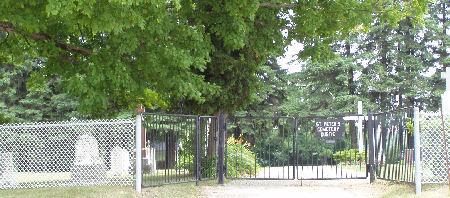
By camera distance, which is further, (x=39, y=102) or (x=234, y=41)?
(x=39, y=102)

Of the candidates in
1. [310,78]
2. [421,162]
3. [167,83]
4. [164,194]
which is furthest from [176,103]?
[310,78]

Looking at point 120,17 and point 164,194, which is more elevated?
point 120,17

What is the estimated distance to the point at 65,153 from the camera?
1097cm

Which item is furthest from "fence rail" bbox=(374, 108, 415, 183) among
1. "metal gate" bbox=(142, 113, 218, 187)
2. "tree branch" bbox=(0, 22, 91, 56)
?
"tree branch" bbox=(0, 22, 91, 56)

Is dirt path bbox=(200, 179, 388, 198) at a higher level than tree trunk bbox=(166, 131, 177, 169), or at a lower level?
lower

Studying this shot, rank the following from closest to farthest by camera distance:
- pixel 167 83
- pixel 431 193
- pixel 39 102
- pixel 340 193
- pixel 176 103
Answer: pixel 431 193
pixel 340 193
pixel 167 83
pixel 176 103
pixel 39 102

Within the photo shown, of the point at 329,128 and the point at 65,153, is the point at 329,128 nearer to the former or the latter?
the point at 329,128

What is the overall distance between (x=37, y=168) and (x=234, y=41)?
5.62 meters

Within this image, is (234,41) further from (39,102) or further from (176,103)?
(39,102)

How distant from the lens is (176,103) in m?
15.4

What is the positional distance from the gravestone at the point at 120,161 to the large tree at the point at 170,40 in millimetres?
1172

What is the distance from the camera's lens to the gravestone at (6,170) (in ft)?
37.9

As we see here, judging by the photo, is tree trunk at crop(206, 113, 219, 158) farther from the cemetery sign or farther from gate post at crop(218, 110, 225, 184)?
A: the cemetery sign

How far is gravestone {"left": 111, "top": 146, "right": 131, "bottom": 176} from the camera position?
1085 centimetres
